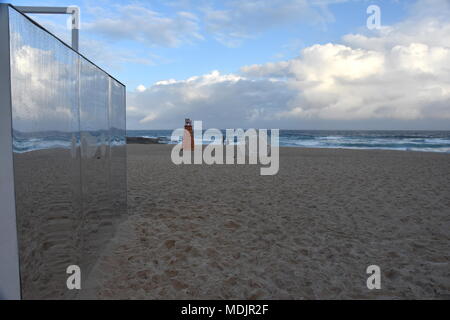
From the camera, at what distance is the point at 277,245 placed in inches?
160

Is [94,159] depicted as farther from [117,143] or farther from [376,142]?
[376,142]

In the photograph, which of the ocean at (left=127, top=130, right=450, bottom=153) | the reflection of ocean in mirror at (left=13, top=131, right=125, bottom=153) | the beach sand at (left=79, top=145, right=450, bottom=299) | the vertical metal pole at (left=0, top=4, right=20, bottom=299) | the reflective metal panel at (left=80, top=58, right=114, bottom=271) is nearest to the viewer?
the vertical metal pole at (left=0, top=4, right=20, bottom=299)

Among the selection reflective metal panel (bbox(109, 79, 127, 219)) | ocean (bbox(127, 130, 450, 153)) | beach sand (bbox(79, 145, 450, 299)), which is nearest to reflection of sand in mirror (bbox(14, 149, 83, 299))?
beach sand (bbox(79, 145, 450, 299))

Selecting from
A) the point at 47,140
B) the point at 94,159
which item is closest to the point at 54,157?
the point at 47,140

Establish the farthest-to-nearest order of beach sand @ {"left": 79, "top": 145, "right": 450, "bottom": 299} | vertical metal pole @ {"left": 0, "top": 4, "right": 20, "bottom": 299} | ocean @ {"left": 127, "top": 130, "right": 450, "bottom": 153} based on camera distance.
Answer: ocean @ {"left": 127, "top": 130, "right": 450, "bottom": 153}
beach sand @ {"left": 79, "top": 145, "right": 450, "bottom": 299}
vertical metal pole @ {"left": 0, "top": 4, "right": 20, "bottom": 299}

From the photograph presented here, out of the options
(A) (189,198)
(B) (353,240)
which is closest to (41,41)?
(B) (353,240)

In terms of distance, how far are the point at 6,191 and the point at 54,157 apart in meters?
0.63

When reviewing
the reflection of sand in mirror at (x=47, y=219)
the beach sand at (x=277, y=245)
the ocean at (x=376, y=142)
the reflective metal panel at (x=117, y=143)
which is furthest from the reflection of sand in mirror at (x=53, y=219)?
the ocean at (x=376, y=142)

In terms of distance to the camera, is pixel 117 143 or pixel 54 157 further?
pixel 117 143

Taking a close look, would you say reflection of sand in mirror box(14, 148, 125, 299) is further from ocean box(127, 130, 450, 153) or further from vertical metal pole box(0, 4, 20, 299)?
ocean box(127, 130, 450, 153)

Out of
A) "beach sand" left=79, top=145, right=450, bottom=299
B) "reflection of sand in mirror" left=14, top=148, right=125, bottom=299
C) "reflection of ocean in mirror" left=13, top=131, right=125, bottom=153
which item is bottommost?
"beach sand" left=79, top=145, right=450, bottom=299

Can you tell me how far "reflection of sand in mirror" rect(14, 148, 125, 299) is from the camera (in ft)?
6.73

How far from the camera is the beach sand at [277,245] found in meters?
3.02
